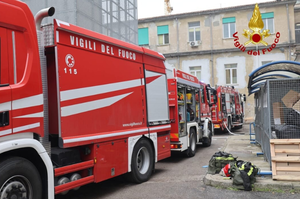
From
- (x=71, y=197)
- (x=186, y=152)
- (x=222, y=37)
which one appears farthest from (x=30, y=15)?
(x=222, y=37)

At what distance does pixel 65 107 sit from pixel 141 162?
2949 mm

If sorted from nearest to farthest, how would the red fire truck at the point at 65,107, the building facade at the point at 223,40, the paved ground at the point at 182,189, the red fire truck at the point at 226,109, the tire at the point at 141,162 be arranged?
the red fire truck at the point at 65,107, the paved ground at the point at 182,189, the tire at the point at 141,162, the red fire truck at the point at 226,109, the building facade at the point at 223,40

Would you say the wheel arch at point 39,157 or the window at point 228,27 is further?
the window at point 228,27

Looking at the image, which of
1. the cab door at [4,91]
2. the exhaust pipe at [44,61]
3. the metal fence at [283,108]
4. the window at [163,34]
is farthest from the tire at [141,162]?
the window at [163,34]

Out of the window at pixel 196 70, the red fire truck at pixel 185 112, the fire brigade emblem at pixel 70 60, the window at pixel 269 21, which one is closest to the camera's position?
the fire brigade emblem at pixel 70 60

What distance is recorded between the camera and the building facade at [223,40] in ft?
87.0

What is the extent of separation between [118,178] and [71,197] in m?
1.58

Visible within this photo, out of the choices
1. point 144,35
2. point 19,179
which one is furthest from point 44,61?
point 144,35

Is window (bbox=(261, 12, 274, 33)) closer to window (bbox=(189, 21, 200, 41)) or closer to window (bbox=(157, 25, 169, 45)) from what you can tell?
window (bbox=(189, 21, 200, 41))

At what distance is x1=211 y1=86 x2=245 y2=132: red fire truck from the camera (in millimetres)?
17672

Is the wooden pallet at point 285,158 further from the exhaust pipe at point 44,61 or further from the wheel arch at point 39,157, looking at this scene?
the exhaust pipe at point 44,61

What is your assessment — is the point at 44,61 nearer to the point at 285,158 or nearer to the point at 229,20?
the point at 285,158

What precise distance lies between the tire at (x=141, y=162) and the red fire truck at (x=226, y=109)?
9.07 meters

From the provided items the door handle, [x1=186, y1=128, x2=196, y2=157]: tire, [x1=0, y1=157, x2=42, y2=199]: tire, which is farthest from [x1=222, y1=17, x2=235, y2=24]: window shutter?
the door handle
